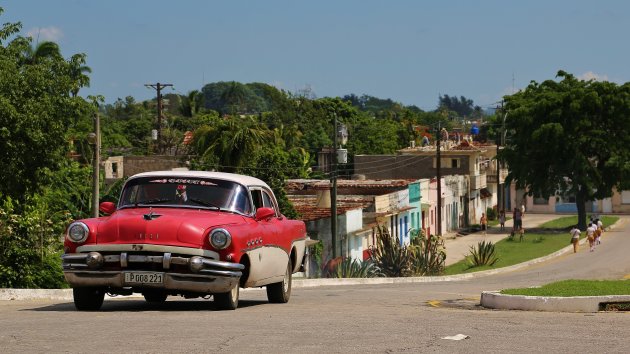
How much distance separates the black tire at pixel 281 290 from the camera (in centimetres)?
1806

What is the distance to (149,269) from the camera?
14.9 metres

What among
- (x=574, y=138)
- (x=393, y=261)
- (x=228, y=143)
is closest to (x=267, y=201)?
(x=393, y=261)

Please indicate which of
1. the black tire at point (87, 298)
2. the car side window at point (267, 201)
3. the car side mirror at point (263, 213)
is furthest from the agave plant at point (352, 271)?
the black tire at point (87, 298)

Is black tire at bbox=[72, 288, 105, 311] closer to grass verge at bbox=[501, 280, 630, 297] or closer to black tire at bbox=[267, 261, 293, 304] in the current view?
black tire at bbox=[267, 261, 293, 304]

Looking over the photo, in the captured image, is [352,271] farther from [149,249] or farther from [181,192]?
[149,249]

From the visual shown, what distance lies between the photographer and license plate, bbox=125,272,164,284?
48.5 feet

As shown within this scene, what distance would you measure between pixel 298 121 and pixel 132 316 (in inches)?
4753

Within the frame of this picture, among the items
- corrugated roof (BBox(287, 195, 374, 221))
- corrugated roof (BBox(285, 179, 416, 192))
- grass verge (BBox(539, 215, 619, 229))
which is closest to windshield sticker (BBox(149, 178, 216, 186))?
corrugated roof (BBox(287, 195, 374, 221))

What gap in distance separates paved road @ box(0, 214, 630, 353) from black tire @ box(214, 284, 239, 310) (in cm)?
16

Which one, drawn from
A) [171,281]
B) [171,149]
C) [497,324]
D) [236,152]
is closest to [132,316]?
[171,281]

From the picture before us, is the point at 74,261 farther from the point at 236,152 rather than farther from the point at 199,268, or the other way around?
the point at 236,152

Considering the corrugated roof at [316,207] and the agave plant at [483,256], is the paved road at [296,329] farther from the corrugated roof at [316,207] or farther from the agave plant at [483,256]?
the agave plant at [483,256]

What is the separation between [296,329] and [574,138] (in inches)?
3069

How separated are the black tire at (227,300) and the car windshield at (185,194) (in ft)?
3.44
